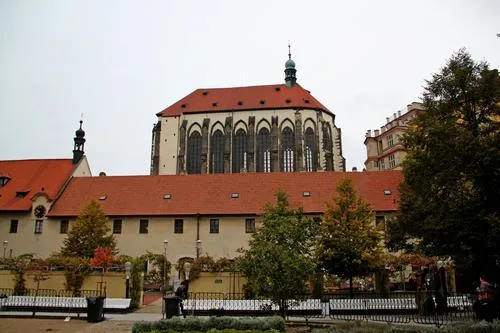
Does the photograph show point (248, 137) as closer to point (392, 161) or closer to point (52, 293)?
point (392, 161)

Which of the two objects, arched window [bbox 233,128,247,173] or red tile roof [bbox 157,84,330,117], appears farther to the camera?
red tile roof [bbox 157,84,330,117]

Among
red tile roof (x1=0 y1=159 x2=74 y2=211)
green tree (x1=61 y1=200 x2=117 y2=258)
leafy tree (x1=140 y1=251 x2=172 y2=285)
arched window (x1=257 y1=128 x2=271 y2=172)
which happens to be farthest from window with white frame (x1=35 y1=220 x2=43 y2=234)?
arched window (x1=257 y1=128 x2=271 y2=172)

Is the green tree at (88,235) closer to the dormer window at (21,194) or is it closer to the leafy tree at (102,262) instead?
the leafy tree at (102,262)

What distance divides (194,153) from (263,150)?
935cm

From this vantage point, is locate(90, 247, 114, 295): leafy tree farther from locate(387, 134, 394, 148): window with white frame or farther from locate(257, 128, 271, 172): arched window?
locate(387, 134, 394, 148): window with white frame

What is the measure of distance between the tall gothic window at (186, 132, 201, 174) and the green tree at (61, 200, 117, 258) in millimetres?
29233

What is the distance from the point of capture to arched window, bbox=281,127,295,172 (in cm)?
6119

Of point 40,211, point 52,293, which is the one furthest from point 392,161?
point 52,293

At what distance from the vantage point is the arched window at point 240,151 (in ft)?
205

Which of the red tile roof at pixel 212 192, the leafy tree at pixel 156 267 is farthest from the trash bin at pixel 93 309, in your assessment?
the red tile roof at pixel 212 192

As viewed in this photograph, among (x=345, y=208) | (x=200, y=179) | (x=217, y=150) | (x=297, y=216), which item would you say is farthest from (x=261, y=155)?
(x=297, y=216)

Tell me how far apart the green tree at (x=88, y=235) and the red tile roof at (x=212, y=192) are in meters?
3.71

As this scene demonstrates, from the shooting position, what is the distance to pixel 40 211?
128ft

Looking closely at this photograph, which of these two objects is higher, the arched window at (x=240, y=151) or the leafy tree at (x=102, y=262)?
the arched window at (x=240, y=151)
